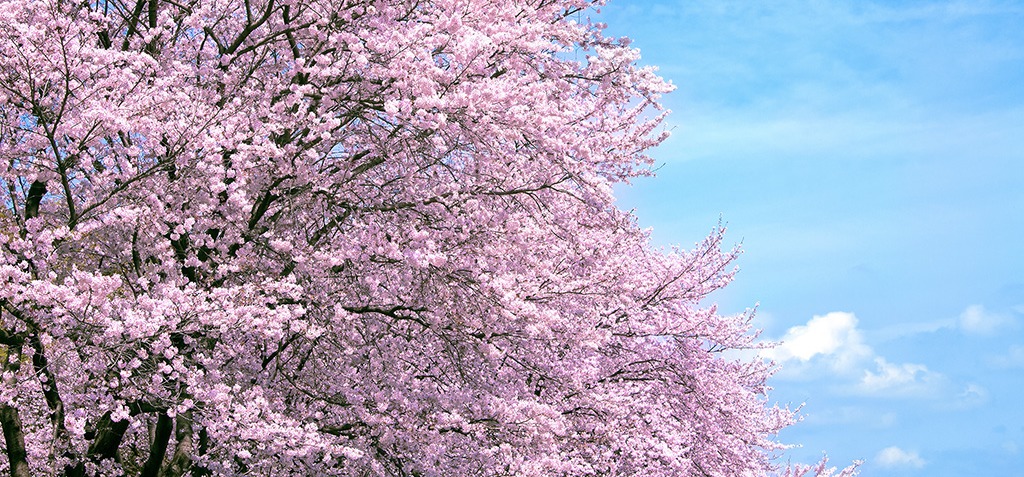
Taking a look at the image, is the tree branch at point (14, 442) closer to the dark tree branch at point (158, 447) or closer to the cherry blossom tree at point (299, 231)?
the cherry blossom tree at point (299, 231)

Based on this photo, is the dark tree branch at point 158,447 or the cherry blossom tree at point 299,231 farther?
the dark tree branch at point 158,447

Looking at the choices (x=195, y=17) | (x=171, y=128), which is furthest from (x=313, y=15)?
(x=171, y=128)

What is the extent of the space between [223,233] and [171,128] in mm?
1782

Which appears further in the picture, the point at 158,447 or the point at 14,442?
the point at 158,447

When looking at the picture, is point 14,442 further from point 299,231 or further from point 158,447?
point 299,231

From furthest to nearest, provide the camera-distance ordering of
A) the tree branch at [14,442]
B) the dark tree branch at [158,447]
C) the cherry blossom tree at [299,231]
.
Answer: the dark tree branch at [158,447]
the tree branch at [14,442]
the cherry blossom tree at [299,231]

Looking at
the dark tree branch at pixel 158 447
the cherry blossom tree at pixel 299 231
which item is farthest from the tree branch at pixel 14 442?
the dark tree branch at pixel 158 447

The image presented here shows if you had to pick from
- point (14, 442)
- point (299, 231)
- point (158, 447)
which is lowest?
point (14, 442)

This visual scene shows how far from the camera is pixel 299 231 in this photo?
13.3 m

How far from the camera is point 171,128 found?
11062 millimetres

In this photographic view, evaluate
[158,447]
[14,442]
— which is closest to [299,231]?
[158,447]

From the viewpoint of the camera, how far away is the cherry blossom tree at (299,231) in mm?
10695

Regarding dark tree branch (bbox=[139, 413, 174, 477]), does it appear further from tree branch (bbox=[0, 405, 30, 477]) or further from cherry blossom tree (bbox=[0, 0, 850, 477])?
tree branch (bbox=[0, 405, 30, 477])

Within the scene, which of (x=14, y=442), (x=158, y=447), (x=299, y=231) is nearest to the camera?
(x=14, y=442)
